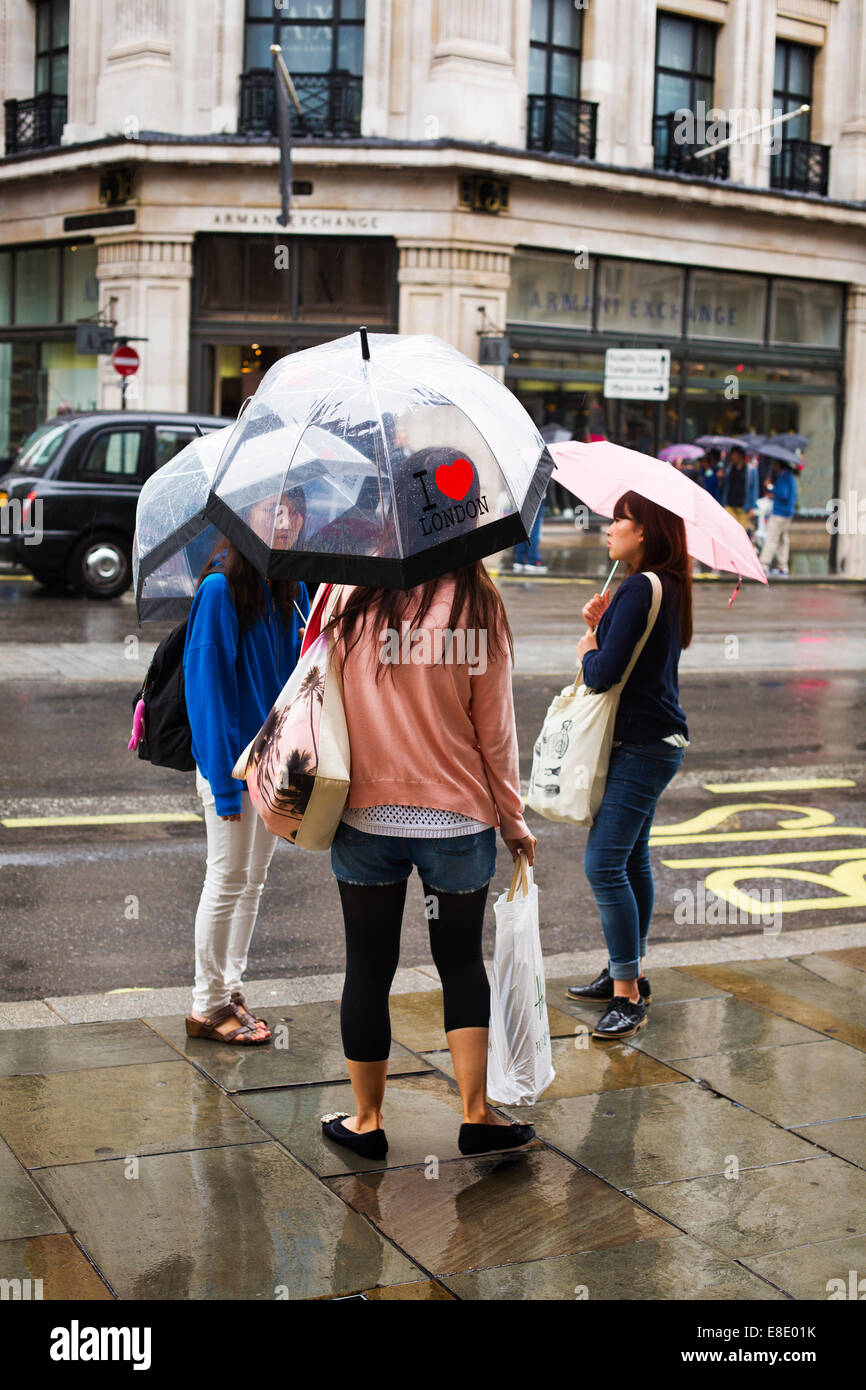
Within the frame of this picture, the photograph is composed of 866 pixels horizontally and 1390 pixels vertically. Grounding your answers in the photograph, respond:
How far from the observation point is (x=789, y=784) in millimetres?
9367

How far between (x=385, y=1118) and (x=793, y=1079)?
124 centimetres

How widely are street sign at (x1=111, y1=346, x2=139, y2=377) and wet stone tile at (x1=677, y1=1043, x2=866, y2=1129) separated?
20.9 m

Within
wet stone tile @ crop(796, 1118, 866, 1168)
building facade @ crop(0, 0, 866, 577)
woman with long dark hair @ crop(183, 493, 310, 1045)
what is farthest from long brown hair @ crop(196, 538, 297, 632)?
building facade @ crop(0, 0, 866, 577)

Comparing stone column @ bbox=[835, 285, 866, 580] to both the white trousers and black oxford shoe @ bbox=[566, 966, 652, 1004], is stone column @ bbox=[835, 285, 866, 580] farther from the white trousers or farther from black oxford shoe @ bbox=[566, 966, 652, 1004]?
the white trousers

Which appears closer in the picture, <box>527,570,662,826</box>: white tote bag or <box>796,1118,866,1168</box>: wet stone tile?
<box>796,1118,866,1168</box>: wet stone tile

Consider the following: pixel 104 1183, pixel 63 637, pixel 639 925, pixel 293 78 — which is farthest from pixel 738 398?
pixel 104 1183

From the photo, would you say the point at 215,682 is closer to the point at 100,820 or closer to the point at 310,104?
the point at 100,820

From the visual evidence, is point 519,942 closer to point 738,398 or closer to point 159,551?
point 159,551

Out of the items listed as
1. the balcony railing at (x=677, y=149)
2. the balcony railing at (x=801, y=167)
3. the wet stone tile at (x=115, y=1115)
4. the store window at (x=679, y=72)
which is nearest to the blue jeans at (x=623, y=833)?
the wet stone tile at (x=115, y=1115)

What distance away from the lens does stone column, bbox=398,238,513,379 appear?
25016 mm

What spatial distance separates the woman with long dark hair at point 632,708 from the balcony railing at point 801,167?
26.0m

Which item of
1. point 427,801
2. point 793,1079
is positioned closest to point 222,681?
point 427,801

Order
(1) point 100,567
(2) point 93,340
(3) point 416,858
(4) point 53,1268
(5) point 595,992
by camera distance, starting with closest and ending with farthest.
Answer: (4) point 53,1268
(3) point 416,858
(5) point 595,992
(1) point 100,567
(2) point 93,340
